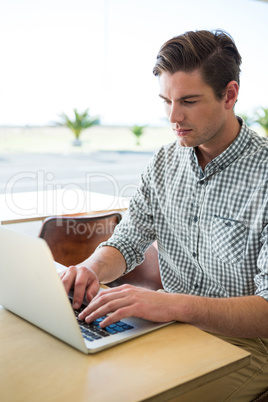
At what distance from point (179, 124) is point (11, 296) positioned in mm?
768

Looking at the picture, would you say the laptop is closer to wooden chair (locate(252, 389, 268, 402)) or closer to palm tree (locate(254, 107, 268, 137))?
wooden chair (locate(252, 389, 268, 402))

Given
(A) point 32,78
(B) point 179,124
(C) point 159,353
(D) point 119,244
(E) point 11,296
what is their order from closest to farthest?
(C) point 159,353
(E) point 11,296
(B) point 179,124
(D) point 119,244
(A) point 32,78

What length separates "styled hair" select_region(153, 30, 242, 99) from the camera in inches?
55.6

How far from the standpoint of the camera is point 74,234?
226 centimetres

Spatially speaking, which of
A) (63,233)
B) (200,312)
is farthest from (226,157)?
(63,233)

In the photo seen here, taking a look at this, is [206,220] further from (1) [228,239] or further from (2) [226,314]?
(2) [226,314]

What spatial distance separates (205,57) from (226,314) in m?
0.82

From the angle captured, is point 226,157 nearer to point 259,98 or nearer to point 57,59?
point 57,59

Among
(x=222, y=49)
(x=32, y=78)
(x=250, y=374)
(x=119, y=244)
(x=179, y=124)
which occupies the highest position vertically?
(x=32, y=78)

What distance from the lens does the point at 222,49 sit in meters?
1.46

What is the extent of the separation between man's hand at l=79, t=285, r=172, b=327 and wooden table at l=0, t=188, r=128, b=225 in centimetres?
189

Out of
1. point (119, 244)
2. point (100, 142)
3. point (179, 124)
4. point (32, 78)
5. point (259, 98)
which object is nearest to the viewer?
point (179, 124)

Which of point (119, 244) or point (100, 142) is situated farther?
point (100, 142)

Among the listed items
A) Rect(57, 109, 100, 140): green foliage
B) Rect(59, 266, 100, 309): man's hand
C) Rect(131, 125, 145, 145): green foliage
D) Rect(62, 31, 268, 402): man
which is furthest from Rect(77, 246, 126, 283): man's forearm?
Rect(131, 125, 145, 145): green foliage
